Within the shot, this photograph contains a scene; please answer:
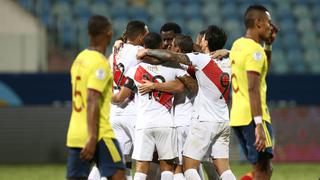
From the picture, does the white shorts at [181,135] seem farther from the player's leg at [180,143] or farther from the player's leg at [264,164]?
the player's leg at [264,164]

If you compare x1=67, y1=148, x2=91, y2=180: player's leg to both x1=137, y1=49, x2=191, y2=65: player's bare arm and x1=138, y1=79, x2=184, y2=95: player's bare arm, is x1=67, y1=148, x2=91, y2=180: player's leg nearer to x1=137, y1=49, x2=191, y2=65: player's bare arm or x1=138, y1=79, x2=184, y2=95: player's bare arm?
x1=137, y1=49, x2=191, y2=65: player's bare arm

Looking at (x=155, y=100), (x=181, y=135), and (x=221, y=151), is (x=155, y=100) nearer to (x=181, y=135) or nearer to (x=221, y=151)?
(x=181, y=135)

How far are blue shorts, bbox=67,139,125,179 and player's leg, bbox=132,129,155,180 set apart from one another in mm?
2275

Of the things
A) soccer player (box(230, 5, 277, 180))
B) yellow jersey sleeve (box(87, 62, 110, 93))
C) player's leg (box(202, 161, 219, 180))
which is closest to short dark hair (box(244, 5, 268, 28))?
soccer player (box(230, 5, 277, 180))

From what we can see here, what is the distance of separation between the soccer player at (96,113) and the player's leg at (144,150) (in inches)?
87.5

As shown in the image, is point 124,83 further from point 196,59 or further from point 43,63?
point 43,63

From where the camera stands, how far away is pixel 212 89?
10820 mm

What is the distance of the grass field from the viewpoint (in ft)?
54.1

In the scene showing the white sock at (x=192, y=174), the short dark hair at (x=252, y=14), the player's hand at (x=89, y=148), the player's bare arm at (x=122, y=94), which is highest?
the short dark hair at (x=252, y=14)

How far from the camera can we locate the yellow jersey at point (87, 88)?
8.28 meters

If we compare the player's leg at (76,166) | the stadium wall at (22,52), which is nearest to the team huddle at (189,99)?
the player's leg at (76,166)

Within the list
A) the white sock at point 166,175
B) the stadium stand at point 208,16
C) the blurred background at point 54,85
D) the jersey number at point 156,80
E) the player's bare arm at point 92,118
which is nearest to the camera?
the player's bare arm at point 92,118

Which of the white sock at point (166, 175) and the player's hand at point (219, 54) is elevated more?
the player's hand at point (219, 54)

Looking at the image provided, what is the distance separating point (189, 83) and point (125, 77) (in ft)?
3.24
